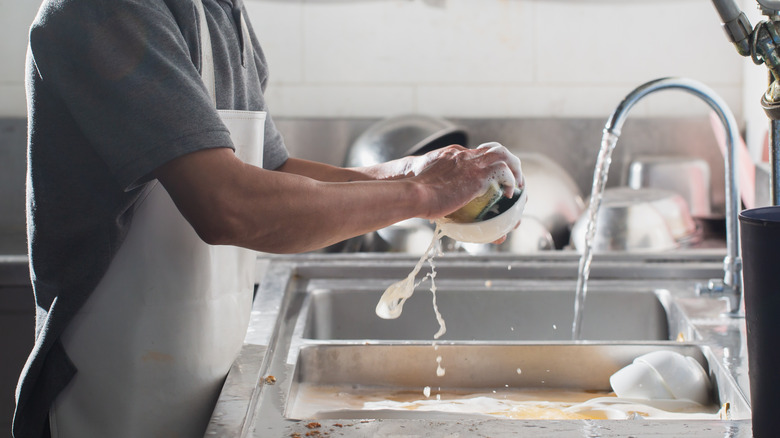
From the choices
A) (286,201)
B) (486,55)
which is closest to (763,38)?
(286,201)

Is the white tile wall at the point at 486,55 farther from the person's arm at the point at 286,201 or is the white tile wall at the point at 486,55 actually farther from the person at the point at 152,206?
the person's arm at the point at 286,201

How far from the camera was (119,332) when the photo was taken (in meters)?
1.05

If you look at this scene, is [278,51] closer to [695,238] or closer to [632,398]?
[695,238]

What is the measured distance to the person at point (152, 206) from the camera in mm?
868

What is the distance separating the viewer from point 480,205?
3.69 feet

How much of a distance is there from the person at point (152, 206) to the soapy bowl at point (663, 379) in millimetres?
410

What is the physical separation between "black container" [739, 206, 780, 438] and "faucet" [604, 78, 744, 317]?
67 cm

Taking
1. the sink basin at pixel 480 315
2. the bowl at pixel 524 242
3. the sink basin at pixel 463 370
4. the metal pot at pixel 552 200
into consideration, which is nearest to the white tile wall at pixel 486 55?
the metal pot at pixel 552 200

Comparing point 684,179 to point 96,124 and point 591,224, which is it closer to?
Answer: point 591,224

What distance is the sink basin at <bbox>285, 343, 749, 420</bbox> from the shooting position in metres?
1.37

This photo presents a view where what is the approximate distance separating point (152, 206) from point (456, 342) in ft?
1.95

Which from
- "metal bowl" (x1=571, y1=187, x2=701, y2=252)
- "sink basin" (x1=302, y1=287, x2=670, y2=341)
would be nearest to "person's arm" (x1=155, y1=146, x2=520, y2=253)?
"sink basin" (x1=302, y1=287, x2=670, y2=341)

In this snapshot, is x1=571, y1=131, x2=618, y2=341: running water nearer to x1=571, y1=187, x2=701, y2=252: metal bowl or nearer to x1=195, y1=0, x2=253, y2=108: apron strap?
x1=571, y1=187, x2=701, y2=252: metal bowl

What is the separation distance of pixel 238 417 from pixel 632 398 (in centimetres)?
66
